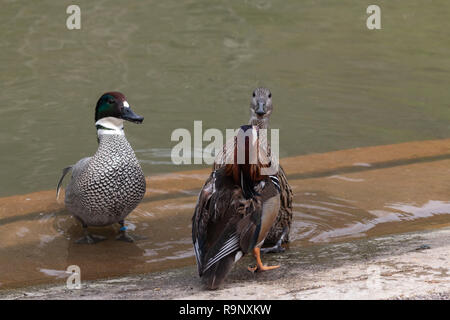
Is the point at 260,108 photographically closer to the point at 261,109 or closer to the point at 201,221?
the point at 261,109

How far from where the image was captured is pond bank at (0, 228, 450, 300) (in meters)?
3.50

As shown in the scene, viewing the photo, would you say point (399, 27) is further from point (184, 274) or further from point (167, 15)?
point (184, 274)

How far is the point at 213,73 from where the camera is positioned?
1002cm

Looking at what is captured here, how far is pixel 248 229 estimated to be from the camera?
4.02 m

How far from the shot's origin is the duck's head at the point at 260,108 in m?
5.64

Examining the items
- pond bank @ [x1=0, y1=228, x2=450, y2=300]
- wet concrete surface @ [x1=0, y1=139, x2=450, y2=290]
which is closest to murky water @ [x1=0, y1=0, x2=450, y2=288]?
wet concrete surface @ [x1=0, y1=139, x2=450, y2=290]

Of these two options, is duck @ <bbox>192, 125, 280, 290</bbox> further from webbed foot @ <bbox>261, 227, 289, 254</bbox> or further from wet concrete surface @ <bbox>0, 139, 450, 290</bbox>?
wet concrete surface @ <bbox>0, 139, 450, 290</bbox>

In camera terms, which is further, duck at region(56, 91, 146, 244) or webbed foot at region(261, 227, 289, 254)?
duck at region(56, 91, 146, 244)

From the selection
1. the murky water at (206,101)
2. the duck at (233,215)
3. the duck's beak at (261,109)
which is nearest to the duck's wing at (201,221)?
the duck at (233,215)

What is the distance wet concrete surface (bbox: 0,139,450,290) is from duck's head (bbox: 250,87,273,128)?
78 cm

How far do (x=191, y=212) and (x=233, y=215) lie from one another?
1.83 metres

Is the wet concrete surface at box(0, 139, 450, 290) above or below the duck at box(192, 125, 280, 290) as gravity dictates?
below

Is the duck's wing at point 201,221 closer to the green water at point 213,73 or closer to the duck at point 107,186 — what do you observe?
the duck at point 107,186
